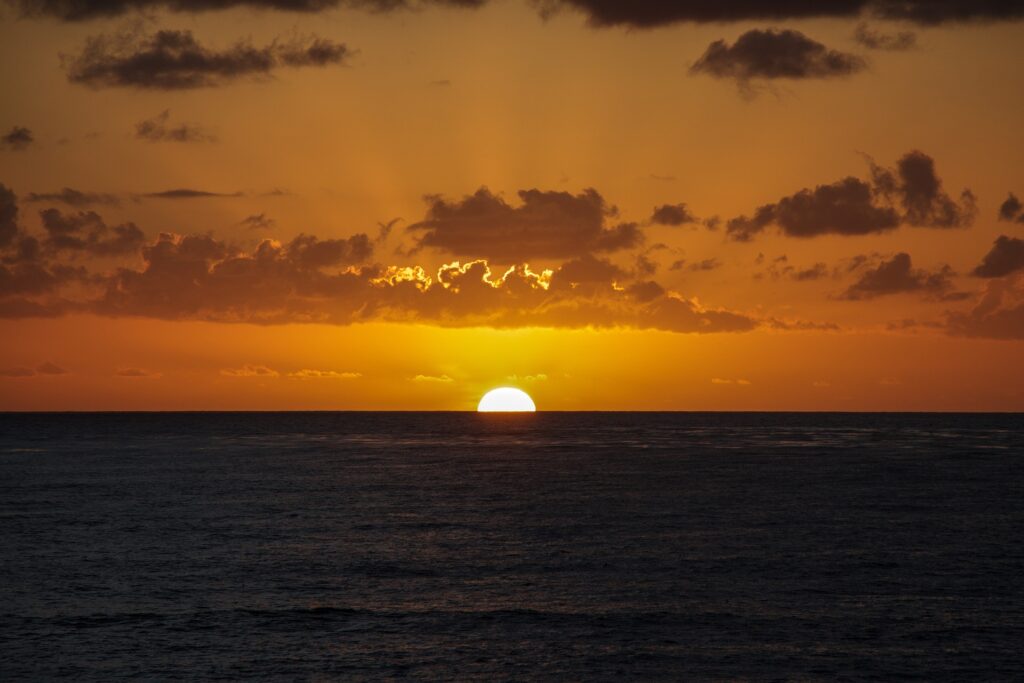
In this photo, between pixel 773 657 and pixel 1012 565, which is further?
pixel 1012 565

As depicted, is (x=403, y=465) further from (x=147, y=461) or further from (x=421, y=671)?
(x=421, y=671)

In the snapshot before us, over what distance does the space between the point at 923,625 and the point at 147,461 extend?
13763 centimetres

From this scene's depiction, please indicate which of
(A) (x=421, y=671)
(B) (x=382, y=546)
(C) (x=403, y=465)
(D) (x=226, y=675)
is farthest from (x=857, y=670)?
(C) (x=403, y=465)

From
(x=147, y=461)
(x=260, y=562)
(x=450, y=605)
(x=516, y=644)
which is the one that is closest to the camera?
(x=516, y=644)

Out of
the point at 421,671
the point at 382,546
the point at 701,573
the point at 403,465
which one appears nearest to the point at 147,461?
the point at 403,465

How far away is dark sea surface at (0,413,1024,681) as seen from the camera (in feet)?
138

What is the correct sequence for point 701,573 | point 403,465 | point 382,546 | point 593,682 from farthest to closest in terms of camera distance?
point 403,465 → point 382,546 → point 701,573 → point 593,682

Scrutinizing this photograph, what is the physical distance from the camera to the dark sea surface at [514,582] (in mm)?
42062

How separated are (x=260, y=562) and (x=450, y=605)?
1681 centimetres

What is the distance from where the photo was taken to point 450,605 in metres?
51.2

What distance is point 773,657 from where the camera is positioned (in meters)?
41.9

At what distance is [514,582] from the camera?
57000 mm

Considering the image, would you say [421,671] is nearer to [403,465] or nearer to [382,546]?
[382,546]

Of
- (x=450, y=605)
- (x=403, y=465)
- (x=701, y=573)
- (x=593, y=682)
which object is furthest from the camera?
(x=403, y=465)
